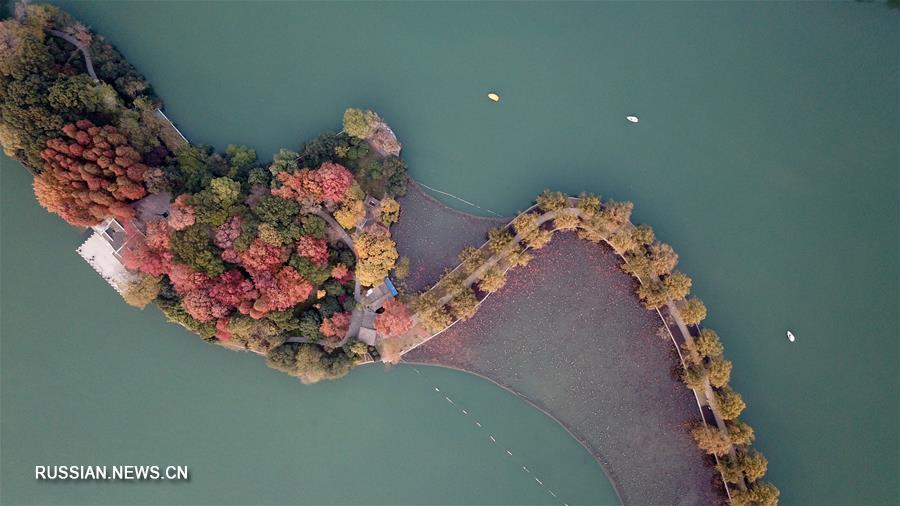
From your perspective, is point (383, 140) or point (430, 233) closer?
point (383, 140)

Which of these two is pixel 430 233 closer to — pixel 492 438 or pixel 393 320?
pixel 393 320

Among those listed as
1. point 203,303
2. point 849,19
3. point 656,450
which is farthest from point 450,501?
point 849,19

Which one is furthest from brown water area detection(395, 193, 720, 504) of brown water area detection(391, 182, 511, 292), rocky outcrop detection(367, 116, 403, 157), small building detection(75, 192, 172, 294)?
small building detection(75, 192, 172, 294)

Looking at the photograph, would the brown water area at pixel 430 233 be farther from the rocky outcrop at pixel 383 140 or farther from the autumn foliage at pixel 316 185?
the autumn foliage at pixel 316 185

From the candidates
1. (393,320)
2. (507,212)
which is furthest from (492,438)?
(507,212)

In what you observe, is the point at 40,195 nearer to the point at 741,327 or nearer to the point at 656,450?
the point at 656,450

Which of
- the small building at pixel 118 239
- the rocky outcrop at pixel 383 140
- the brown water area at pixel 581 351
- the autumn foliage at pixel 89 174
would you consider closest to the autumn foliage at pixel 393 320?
the brown water area at pixel 581 351

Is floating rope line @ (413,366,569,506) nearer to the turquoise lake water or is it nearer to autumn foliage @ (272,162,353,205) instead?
the turquoise lake water
